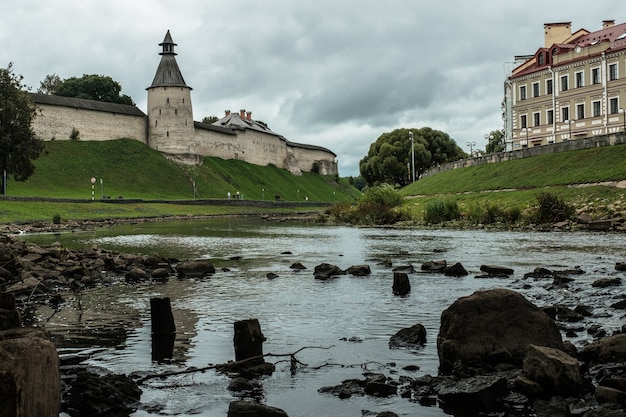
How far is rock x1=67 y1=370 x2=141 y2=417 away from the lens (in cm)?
816

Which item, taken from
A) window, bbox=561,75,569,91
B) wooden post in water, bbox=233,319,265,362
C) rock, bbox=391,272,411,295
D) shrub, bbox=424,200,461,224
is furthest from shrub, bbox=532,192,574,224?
window, bbox=561,75,569,91

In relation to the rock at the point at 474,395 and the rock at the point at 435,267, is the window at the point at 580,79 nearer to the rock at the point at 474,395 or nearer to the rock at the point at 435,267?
the rock at the point at 435,267

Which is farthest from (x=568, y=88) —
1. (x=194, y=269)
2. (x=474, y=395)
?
(x=474, y=395)

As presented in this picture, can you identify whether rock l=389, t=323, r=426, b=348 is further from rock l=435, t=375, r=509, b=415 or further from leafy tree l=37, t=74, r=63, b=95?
leafy tree l=37, t=74, r=63, b=95

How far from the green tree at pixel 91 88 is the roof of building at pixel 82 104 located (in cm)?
2076

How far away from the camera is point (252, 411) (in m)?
7.66

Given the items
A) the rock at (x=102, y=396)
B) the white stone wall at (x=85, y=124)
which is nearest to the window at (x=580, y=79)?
the rock at (x=102, y=396)

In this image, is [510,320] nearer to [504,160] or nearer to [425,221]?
[425,221]

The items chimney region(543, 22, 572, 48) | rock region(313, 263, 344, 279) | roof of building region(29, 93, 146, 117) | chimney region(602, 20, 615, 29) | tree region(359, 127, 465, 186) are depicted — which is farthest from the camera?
tree region(359, 127, 465, 186)

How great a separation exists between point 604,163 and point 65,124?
90.5 meters

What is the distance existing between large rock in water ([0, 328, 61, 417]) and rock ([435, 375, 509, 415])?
4.48m

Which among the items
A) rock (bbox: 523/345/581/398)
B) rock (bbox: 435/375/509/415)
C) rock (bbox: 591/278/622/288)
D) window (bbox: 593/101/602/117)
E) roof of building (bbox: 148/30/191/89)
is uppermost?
roof of building (bbox: 148/30/191/89)

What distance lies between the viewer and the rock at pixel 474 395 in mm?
8109

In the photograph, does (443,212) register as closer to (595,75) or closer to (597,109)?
(597,109)
